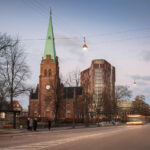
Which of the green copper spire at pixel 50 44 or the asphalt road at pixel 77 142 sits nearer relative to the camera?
the asphalt road at pixel 77 142

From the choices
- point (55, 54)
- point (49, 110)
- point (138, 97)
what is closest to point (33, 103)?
point (49, 110)

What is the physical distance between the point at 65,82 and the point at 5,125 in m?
23.9

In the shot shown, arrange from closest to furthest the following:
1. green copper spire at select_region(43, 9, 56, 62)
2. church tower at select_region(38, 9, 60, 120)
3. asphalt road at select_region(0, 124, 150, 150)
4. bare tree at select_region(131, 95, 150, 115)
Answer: asphalt road at select_region(0, 124, 150, 150)
green copper spire at select_region(43, 9, 56, 62)
church tower at select_region(38, 9, 60, 120)
bare tree at select_region(131, 95, 150, 115)

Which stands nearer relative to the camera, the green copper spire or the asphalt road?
the asphalt road

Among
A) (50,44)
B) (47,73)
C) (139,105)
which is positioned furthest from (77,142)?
(139,105)

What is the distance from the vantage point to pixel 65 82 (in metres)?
59.3

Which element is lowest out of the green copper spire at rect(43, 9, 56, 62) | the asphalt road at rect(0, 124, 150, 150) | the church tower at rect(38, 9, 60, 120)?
the asphalt road at rect(0, 124, 150, 150)

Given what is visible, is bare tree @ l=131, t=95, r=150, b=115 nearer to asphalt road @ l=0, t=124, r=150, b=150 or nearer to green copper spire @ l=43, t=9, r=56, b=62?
green copper spire @ l=43, t=9, r=56, b=62

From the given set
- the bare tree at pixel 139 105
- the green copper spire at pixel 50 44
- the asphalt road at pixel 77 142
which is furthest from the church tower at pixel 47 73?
the asphalt road at pixel 77 142

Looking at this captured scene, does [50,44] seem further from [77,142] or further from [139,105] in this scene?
[77,142]

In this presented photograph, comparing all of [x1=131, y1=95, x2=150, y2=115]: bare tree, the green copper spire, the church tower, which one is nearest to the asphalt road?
the green copper spire

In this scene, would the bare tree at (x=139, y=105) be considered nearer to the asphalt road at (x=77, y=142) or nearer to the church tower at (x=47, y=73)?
the church tower at (x=47, y=73)

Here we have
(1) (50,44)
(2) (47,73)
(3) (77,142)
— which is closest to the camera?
(3) (77,142)

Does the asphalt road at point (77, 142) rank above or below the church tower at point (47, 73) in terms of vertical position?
below
